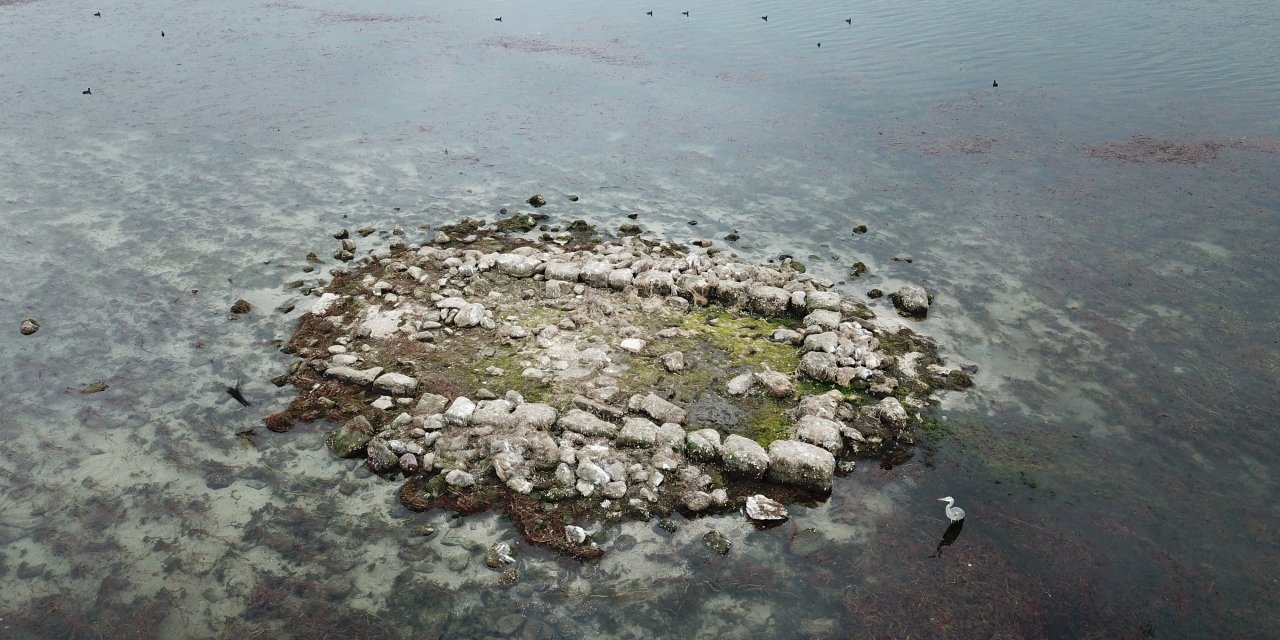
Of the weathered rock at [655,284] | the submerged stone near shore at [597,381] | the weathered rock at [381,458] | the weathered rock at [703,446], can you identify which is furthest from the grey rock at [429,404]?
the weathered rock at [655,284]

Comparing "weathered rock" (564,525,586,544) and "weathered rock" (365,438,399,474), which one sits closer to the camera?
"weathered rock" (564,525,586,544)

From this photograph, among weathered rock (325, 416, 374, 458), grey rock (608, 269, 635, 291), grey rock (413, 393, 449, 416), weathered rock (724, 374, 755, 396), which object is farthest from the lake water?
grey rock (608, 269, 635, 291)

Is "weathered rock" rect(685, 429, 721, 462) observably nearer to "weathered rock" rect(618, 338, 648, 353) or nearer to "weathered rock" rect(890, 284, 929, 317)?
"weathered rock" rect(618, 338, 648, 353)

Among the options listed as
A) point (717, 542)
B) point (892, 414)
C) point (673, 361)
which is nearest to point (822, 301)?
point (892, 414)

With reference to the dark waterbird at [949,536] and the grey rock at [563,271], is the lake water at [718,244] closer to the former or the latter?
the dark waterbird at [949,536]

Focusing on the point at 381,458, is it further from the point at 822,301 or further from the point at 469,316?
the point at 822,301

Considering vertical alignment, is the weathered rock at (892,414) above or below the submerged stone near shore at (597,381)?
above
